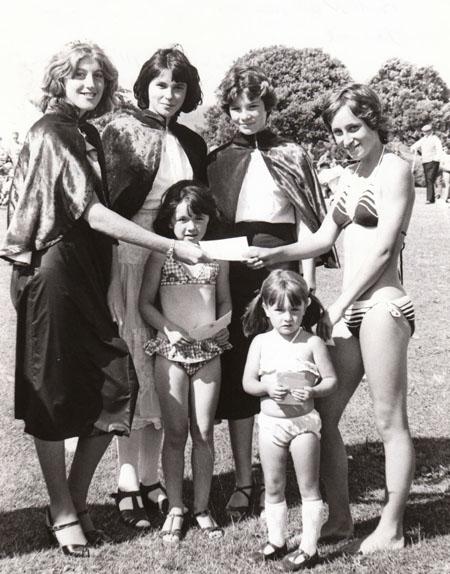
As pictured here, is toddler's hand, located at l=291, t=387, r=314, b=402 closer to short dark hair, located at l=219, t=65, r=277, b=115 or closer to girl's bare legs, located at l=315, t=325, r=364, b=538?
girl's bare legs, located at l=315, t=325, r=364, b=538

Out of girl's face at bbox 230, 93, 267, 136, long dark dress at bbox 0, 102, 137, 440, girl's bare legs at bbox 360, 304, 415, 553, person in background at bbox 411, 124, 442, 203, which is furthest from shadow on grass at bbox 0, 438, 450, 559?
person in background at bbox 411, 124, 442, 203

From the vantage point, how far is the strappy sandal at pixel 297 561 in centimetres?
383

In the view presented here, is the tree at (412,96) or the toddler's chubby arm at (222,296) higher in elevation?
the tree at (412,96)

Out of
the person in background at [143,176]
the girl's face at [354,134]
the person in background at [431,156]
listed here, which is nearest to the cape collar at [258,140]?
the person in background at [143,176]

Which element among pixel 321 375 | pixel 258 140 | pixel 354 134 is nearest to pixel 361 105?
pixel 354 134

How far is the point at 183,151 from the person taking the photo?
473cm

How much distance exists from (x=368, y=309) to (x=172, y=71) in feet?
5.82

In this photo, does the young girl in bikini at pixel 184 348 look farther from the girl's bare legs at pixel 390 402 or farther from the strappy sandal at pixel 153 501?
the girl's bare legs at pixel 390 402

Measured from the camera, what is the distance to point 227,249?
4105 millimetres

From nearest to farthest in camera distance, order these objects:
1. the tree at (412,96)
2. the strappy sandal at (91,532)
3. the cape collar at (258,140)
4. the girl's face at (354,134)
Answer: the girl's face at (354,134), the strappy sandal at (91,532), the cape collar at (258,140), the tree at (412,96)

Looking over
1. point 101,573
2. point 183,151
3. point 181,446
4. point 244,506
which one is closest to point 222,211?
point 183,151

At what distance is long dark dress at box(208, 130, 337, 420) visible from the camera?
15.4 ft

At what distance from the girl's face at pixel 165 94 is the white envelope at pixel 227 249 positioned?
939 millimetres

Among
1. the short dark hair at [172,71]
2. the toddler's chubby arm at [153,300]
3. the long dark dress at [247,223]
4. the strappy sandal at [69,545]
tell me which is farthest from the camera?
the long dark dress at [247,223]
